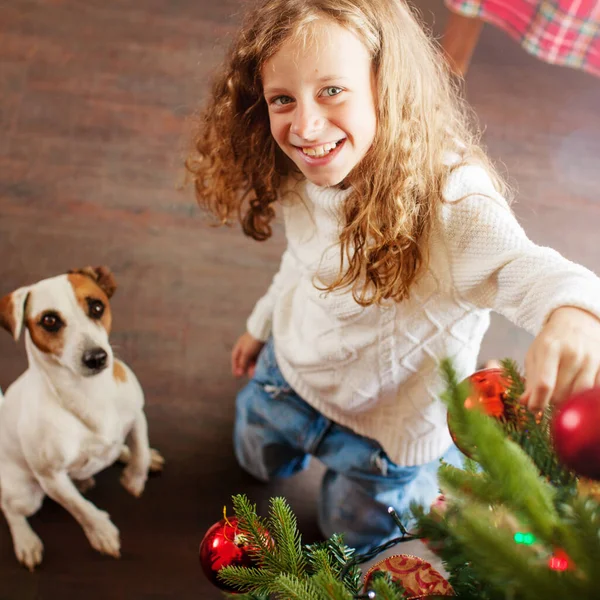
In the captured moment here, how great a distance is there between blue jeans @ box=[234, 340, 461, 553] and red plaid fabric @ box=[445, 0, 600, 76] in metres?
0.82

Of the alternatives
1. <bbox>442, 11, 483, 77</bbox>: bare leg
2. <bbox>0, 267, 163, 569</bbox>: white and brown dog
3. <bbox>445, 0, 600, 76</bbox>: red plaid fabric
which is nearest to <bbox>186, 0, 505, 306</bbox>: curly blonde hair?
<bbox>0, 267, 163, 569</bbox>: white and brown dog

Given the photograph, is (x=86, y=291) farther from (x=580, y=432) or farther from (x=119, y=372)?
(x=580, y=432)

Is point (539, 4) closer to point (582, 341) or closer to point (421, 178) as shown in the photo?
point (421, 178)

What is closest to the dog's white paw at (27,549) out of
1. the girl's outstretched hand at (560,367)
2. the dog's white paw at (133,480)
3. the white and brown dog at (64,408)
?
the white and brown dog at (64,408)

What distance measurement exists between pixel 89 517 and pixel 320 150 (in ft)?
2.23

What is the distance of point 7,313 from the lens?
0.81 metres

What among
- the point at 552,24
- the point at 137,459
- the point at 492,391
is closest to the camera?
the point at 492,391

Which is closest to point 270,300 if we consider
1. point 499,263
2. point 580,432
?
point 499,263

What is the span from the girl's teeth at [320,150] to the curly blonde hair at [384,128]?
2.2 inches

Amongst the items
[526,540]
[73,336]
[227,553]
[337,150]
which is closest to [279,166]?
[337,150]

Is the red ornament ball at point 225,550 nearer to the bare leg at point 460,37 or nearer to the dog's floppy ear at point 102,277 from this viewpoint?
the dog's floppy ear at point 102,277

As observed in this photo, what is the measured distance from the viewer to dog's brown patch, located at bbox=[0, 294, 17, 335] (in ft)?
2.65

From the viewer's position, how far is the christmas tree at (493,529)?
351 mm

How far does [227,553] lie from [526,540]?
0.37 m
